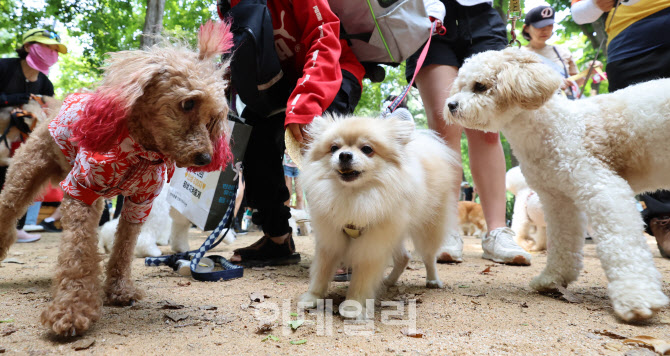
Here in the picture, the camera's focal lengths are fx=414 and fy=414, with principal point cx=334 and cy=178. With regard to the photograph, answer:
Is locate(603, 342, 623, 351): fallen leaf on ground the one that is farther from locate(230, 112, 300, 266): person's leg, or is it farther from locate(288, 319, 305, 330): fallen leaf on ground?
locate(230, 112, 300, 266): person's leg

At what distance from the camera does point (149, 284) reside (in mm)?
2941

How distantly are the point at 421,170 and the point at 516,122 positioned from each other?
2.24 ft

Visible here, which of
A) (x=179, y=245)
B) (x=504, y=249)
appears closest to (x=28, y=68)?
(x=179, y=245)

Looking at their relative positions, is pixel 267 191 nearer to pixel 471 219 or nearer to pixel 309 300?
pixel 309 300

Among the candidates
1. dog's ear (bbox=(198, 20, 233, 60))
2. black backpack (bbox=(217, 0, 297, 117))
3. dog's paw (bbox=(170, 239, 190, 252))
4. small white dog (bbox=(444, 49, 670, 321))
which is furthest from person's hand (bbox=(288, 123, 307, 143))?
dog's paw (bbox=(170, 239, 190, 252))

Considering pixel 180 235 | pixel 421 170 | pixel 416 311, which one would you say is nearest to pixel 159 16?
pixel 180 235

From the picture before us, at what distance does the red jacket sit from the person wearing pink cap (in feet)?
13.6

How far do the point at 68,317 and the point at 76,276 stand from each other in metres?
0.22

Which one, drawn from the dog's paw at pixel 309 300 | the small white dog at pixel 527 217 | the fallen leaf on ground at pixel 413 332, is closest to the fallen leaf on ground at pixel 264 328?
the dog's paw at pixel 309 300

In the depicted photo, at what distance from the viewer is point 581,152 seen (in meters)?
2.38

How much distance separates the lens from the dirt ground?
1756 millimetres

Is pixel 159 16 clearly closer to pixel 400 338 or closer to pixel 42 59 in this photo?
pixel 42 59

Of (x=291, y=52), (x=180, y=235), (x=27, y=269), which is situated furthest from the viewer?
(x=180, y=235)

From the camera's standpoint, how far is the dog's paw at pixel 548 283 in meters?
2.68
